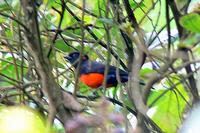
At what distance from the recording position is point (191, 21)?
0.90m

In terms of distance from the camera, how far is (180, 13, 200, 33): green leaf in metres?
0.89

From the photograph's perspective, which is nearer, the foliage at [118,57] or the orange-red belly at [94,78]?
the foliage at [118,57]

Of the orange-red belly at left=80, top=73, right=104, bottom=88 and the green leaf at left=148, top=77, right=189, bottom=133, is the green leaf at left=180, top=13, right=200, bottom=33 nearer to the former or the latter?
the green leaf at left=148, top=77, right=189, bottom=133

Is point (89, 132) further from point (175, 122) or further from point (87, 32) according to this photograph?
point (87, 32)

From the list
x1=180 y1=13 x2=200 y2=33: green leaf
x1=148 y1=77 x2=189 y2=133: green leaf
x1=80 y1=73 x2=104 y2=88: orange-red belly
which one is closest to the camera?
x1=180 y1=13 x2=200 y2=33: green leaf

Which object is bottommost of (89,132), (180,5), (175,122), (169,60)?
(175,122)

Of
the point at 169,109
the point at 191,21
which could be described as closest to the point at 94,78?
the point at 169,109

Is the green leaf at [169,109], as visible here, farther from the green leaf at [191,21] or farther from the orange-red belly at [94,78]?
the orange-red belly at [94,78]

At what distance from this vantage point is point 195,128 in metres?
0.76

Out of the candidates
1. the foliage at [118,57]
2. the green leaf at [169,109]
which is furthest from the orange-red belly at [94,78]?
the green leaf at [169,109]

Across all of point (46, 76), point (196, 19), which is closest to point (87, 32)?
point (46, 76)

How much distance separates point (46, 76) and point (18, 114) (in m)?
0.41

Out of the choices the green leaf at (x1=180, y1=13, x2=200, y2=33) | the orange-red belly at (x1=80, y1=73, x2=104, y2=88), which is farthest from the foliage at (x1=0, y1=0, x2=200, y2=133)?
the orange-red belly at (x1=80, y1=73, x2=104, y2=88)

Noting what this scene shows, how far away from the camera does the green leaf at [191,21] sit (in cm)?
89
